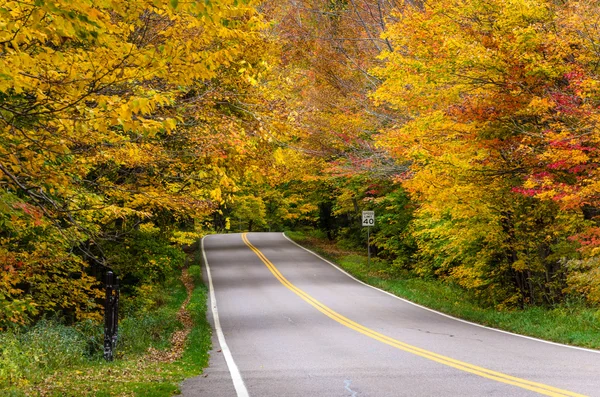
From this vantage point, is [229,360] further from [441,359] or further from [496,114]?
[496,114]

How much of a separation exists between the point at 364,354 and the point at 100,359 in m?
4.63

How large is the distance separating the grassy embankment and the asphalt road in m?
0.48

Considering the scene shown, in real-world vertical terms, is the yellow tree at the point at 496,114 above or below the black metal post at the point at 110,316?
above

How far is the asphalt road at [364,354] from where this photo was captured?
796 centimetres

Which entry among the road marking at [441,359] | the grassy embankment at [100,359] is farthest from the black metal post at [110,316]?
the road marking at [441,359]

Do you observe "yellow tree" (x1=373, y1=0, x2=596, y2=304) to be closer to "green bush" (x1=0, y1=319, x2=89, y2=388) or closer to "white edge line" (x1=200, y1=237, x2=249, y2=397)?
"white edge line" (x1=200, y1=237, x2=249, y2=397)

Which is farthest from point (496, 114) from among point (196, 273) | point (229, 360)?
point (196, 273)

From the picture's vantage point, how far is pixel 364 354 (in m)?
10.9

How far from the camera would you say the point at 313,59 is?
2594 centimetres

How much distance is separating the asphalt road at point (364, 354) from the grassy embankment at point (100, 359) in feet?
1.56

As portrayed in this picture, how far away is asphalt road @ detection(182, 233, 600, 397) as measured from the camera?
26.1 feet

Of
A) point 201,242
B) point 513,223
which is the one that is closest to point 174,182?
point 513,223

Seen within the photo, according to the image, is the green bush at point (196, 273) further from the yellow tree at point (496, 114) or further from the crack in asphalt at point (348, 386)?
the crack in asphalt at point (348, 386)

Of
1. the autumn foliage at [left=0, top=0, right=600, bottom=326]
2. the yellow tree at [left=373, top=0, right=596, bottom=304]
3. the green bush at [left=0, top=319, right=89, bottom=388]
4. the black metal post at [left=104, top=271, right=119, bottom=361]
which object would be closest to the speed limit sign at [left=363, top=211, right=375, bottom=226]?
the autumn foliage at [left=0, top=0, right=600, bottom=326]
